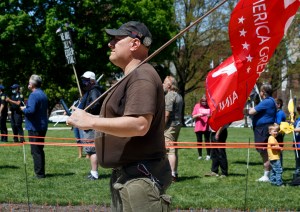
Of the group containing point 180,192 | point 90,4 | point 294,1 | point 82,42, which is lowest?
point 180,192

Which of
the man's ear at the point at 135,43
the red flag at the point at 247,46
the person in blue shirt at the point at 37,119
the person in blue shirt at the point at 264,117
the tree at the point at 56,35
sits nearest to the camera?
the man's ear at the point at 135,43

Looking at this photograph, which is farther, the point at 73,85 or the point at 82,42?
the point at 73,85

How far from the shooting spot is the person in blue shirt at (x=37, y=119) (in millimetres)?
9570

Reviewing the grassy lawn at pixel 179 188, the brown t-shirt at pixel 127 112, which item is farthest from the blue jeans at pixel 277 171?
the brown t-shirt at pixel 127 112

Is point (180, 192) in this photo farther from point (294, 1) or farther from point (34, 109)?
point (294, 1)

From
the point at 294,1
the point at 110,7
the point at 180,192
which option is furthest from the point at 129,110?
the point at 110,7

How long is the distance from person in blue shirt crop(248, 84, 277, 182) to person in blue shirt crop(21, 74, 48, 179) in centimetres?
371

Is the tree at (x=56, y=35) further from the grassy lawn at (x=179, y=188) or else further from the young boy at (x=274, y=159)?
the young boy at (x=274, y=159)

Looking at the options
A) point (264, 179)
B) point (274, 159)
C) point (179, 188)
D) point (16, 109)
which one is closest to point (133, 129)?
point (179, 188)

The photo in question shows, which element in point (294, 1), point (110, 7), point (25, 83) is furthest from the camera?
point (25, 83)

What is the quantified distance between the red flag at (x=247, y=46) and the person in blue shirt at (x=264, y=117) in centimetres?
381

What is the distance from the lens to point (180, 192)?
8453 millimetres

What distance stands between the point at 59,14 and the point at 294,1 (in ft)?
101

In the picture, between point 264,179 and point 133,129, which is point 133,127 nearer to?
point 133,129
